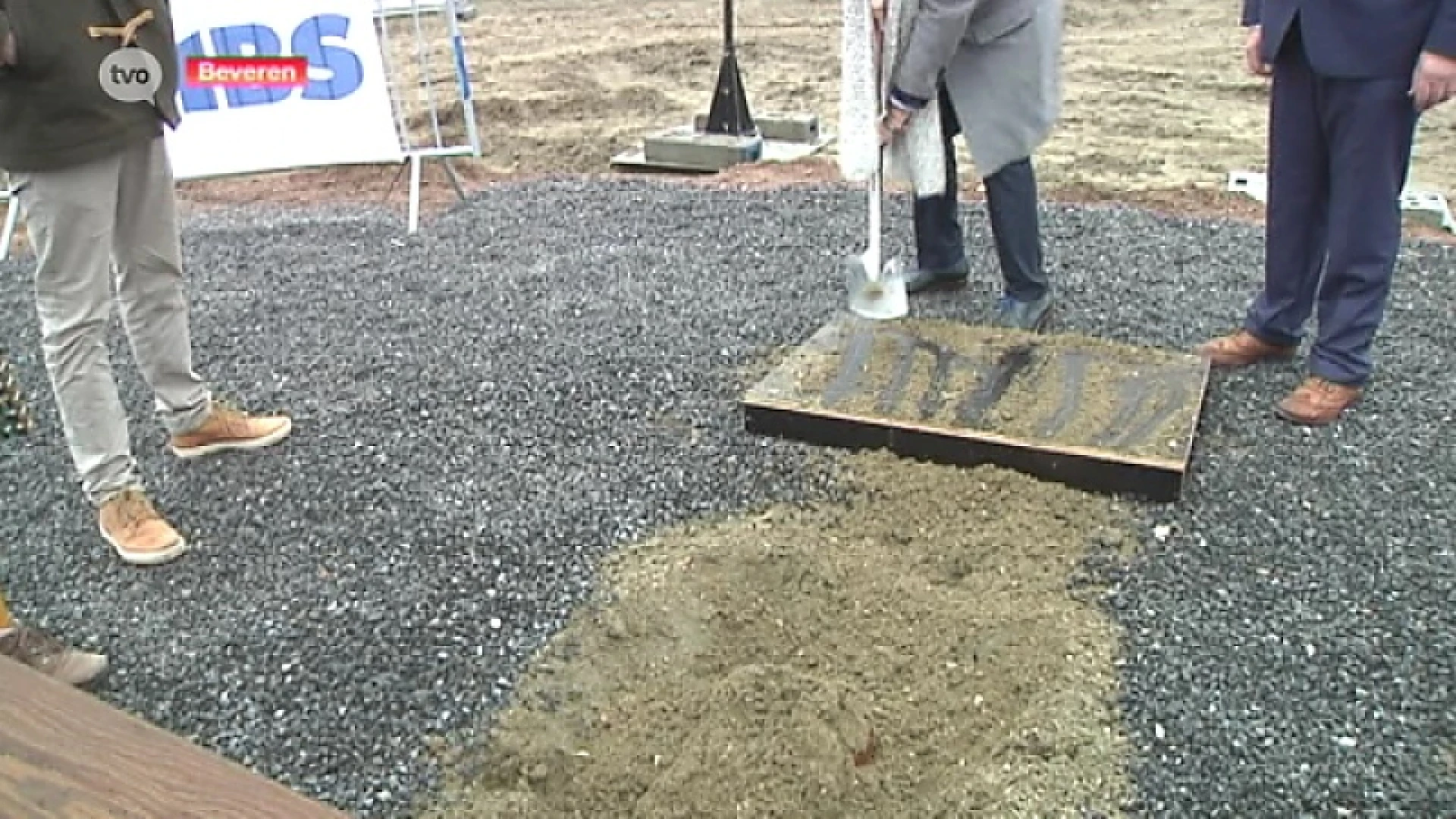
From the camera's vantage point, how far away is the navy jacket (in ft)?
9.48

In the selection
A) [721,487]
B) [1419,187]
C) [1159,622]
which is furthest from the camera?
[1419,187]

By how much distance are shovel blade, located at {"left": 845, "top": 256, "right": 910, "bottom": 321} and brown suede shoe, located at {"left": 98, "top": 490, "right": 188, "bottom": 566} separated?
224cm

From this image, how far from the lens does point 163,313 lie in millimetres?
3145

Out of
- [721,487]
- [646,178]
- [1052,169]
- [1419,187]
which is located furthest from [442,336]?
[1419,187]

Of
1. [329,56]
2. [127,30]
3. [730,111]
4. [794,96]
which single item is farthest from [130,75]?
[794,96]

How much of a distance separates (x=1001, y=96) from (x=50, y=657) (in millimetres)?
3023

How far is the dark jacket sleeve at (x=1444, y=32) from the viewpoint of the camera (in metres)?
2.83

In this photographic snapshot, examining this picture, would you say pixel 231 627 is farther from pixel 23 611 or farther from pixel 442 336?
pixel 442 336

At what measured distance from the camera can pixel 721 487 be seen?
3.21 meters

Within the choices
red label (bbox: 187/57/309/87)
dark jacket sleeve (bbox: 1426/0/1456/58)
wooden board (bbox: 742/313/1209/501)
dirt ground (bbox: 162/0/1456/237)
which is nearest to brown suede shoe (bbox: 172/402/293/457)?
wooden board (bbox: 742/313/1209/501)

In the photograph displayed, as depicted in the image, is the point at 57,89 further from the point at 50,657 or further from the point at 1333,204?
the point at 1333,204

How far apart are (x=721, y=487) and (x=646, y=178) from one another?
353 cm

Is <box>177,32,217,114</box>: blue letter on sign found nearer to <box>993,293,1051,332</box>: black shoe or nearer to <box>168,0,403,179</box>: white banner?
<box>168,0,403,179</box>: white banner

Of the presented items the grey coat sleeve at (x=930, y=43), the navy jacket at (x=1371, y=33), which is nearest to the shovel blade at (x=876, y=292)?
the grey coat sleeve at (x=930, y=43)
